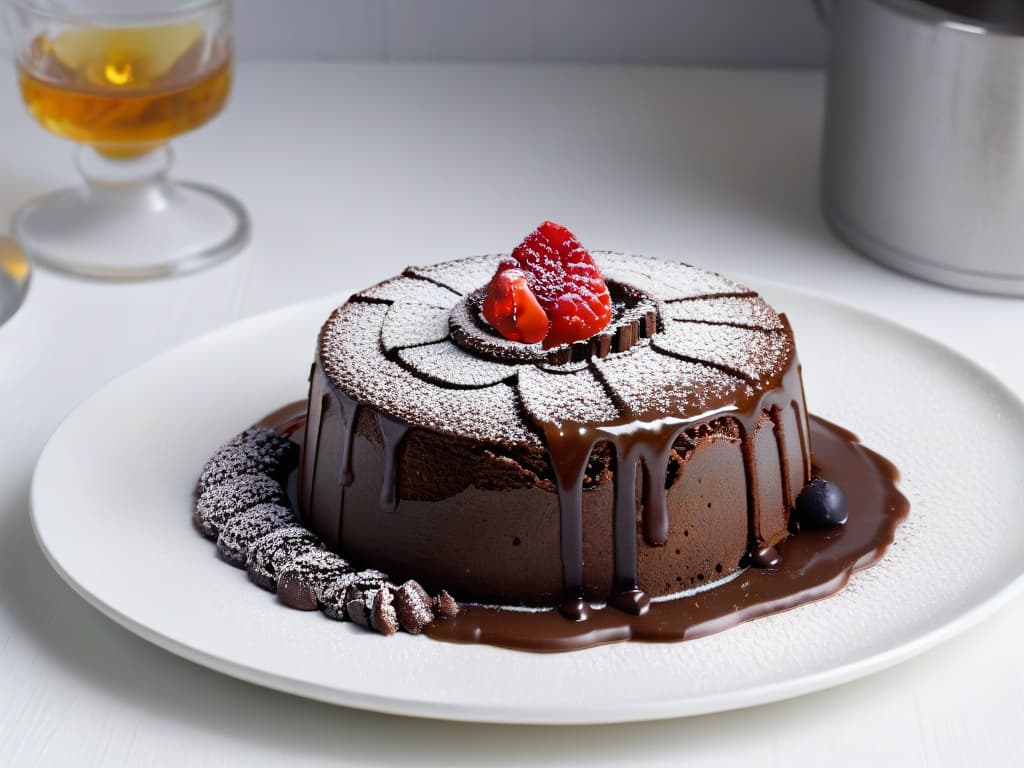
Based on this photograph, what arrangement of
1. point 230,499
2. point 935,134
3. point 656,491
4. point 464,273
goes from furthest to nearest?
point 935,134 → point 464,273 → point 230,499 → point 656,491

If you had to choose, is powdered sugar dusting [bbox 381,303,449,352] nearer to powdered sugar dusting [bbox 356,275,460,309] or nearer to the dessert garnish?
powdered sugar dusting [bbox 356,275,460,309]

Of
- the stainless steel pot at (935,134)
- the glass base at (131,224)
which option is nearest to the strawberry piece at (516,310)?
the stainless steel pot at (935,134)

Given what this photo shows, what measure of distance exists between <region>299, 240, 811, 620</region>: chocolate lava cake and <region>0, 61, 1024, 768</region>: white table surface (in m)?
0.21

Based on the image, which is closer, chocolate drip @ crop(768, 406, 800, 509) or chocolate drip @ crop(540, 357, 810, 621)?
chocolate drip @ crop(540, 357, 810, 621)

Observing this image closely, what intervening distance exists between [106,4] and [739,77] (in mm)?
1419

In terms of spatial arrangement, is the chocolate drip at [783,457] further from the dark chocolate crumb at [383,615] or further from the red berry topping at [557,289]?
the dark chocolate crumb at [383,615]

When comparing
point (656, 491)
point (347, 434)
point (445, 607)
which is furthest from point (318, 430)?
point (656, 491)

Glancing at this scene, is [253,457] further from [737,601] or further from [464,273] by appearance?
[737,601]

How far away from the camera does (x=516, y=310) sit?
5.41ft

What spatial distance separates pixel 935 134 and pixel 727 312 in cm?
75

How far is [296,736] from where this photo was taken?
4.65ft

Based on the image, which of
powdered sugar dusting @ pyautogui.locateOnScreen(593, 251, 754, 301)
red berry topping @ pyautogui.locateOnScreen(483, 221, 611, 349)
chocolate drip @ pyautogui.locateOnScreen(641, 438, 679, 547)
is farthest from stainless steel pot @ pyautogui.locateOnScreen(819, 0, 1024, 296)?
chocolate drip @ pyautogui.locateOnScreen(641, 438, 679, 547)

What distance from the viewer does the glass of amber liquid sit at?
247 cm

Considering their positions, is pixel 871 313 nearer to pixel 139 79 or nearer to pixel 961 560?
pixel 961 560
